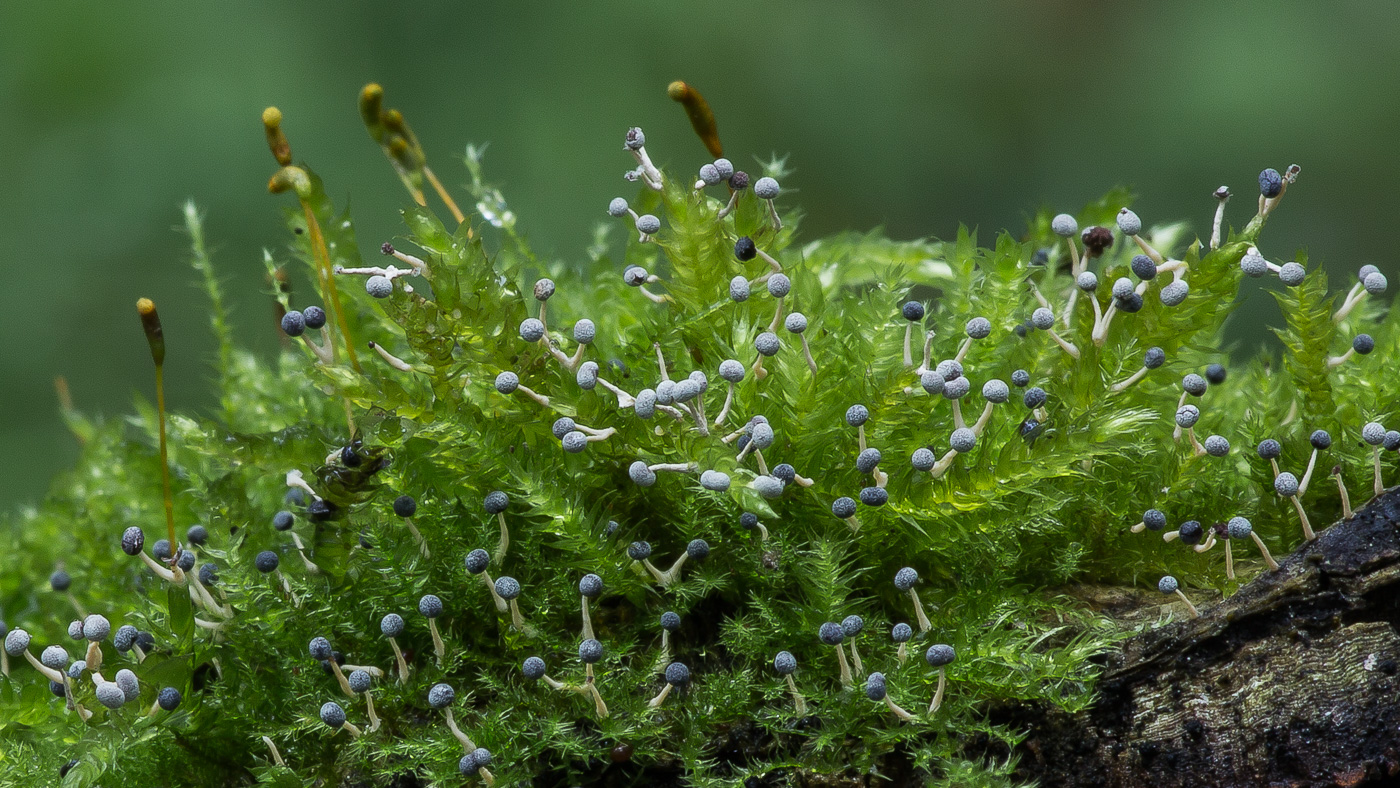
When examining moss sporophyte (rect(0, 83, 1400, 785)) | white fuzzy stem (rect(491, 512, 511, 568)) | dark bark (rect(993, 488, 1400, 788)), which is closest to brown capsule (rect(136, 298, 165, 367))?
moss sporophyte (rect(0, 83, 1400, 785))

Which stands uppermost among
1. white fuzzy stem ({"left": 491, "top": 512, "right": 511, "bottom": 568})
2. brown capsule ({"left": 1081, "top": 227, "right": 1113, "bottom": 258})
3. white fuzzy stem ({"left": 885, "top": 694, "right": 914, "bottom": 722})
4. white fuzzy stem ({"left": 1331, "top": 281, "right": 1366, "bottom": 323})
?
brown capsule ({"left": 1081, "top": 227, "right": 1113, "bottom": 258})

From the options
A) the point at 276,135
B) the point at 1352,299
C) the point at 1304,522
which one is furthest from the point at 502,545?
the point at 1352,299

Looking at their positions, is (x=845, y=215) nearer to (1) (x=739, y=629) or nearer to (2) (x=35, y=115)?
(2) (x=35, y=115)

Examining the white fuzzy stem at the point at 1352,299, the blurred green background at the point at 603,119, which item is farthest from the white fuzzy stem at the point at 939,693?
the blurred green background at the point at 603,119

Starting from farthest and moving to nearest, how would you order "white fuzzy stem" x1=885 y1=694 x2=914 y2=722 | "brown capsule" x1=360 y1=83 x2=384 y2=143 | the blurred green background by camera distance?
the blurred green background, "brown capsule" x1=360 y1=83 x2=384 y2=143, "white fuzzy stem" x1=885 y1=694 x2=914 y2=722

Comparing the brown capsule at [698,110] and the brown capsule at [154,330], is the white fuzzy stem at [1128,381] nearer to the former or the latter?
the brown capsule at [698,110]

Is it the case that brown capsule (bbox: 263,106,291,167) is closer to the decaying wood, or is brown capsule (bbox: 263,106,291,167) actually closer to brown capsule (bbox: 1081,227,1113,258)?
the decaying wood

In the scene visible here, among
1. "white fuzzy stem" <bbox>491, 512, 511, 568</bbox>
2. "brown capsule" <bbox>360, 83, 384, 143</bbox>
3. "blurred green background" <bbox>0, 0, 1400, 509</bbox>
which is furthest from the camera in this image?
"blurred green background" <bbox>0, 0, 1400, 509</bbox>
